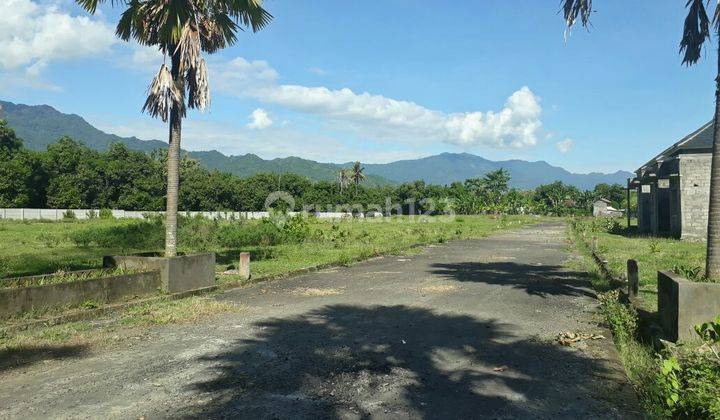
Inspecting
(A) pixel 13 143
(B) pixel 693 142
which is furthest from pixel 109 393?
(A) pixel 13 143

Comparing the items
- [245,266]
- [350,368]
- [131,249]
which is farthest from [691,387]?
[131,249]

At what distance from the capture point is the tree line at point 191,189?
200ft

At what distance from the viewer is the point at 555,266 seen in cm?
Result: 1702

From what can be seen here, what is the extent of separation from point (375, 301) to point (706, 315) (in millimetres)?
5971

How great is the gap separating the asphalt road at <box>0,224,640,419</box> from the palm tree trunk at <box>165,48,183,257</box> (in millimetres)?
2577

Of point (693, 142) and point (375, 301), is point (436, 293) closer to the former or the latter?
point (375, 301)

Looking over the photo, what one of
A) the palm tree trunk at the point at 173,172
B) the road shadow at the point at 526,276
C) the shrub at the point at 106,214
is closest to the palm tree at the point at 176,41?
the palm tree trunk at the point at 173,172

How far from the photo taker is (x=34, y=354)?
647cm

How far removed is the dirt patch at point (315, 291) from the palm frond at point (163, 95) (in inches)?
191

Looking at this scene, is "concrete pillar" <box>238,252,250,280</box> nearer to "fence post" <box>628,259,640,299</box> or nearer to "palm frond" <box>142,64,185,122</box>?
"palm frond" <box>142,64,185,122</box>

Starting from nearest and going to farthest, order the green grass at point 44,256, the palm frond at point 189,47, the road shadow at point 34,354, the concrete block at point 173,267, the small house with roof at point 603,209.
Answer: the road shadow at point 34,354
the concrete block at point 173,267
the palm frond at point 189,47
the green grass at point 44,256
the small house with roof at point 603,209

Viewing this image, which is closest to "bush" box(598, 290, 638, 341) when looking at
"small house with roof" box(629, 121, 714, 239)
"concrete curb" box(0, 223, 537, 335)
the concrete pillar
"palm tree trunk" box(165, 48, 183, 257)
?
"concrete curb" box(0, 223, 537, 335)

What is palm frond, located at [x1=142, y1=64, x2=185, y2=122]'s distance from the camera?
11180mm

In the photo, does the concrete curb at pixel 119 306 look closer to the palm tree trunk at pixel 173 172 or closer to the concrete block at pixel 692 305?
the palm tree trunk at pixel 173 172
